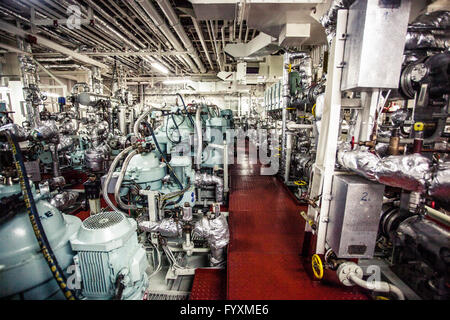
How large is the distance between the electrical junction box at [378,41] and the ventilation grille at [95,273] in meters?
2.17

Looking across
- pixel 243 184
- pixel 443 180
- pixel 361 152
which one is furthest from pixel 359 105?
pixel 243 184

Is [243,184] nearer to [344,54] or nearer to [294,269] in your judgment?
[294,269]

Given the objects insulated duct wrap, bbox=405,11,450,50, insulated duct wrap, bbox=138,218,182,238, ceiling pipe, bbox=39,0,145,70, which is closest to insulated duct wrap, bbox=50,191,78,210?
insulated duct wrap, bbox=138,218,182,238

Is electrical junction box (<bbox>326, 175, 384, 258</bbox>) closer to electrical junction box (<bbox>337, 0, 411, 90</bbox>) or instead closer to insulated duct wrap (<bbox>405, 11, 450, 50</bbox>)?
electrical junction box (<bbox>337, 0, 411, 90</bbox>)

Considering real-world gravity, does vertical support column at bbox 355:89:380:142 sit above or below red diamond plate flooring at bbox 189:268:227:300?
above

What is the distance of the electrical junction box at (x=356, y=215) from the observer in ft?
5.20

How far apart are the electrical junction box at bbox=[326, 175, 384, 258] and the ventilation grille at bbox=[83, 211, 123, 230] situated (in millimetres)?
1712

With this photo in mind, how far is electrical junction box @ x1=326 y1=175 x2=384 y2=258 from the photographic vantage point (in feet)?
5.20

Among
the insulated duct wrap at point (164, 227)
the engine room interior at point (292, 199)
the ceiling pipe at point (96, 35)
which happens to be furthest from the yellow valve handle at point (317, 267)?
the ceiling pipe at point (96, 35)

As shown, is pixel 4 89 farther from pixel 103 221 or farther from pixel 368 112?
pixel 368 112

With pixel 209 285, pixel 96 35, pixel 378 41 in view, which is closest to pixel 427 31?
pixel 378 41

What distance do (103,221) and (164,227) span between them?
1.33 meters

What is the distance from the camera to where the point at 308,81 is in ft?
13.6

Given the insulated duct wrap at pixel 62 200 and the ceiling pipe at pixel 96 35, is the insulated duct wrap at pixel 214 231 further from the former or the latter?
the ceiling pipe at pixel 96 35
